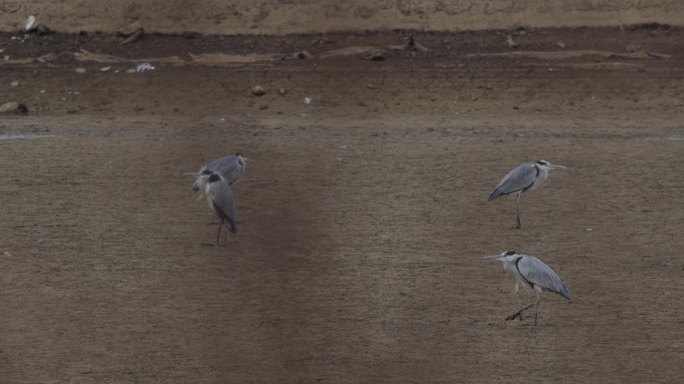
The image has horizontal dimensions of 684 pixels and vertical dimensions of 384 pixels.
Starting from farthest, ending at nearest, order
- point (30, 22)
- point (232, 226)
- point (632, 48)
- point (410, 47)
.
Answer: point (30, 22) → point (632, 48) → point (410, 47) → point (232, 226)

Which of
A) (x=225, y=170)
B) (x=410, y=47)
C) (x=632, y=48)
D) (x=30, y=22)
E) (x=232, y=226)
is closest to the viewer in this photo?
(x=232, y=226)

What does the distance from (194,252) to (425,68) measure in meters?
6.33

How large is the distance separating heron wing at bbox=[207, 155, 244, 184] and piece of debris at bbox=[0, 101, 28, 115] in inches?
176

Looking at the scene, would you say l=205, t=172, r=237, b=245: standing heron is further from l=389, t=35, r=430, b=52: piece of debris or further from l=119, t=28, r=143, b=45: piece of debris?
l=119, t=28, r=143, b=45: piece of debris

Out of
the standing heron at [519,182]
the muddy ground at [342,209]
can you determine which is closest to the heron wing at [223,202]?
the muddy ground at [342,209]

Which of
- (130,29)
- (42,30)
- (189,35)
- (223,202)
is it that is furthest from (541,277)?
(42,30)

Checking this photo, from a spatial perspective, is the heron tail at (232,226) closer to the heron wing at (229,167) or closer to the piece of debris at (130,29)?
the heron wing at (229,167)

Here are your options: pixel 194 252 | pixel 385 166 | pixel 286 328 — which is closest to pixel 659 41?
pixel 385 166

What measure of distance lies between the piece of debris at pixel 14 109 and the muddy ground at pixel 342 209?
8.8 inches

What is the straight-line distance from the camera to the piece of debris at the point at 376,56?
1633cm

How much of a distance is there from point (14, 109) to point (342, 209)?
529 cm

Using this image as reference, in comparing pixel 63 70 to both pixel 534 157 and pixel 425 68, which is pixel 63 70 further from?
pixel 534 157

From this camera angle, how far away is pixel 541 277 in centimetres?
890

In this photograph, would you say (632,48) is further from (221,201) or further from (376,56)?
(221,201)
